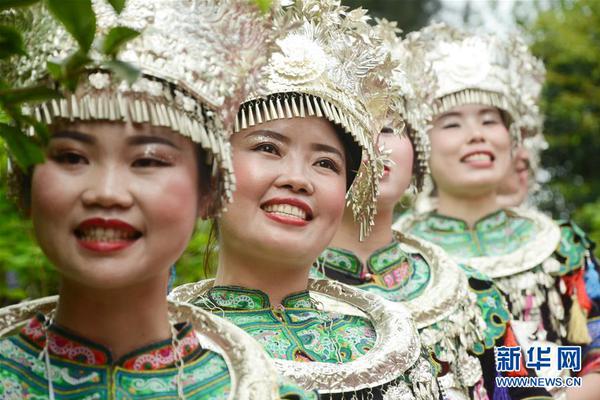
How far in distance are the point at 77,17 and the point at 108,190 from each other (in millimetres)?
445

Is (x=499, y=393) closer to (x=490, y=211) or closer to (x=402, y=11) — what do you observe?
(x=490, y=211)

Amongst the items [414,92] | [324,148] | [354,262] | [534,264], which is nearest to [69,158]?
[324,148]

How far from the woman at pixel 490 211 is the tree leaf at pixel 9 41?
9.72 feet

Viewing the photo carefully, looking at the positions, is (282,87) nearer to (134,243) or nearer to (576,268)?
(134,243)

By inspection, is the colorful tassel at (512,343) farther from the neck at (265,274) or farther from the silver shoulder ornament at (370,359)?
the neck at (265,274)

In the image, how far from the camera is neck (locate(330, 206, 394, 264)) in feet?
12.6

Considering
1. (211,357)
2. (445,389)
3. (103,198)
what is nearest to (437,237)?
(445,389)

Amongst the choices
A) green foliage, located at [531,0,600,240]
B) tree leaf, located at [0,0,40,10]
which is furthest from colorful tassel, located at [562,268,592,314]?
green foliage, located at [531,0,600,240]

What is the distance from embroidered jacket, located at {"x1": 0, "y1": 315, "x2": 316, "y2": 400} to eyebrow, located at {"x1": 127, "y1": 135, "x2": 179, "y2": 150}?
403mm

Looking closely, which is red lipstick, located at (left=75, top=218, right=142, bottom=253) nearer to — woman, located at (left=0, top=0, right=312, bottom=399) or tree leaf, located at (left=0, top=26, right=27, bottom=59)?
woman, located at (left=0, top=0, right=312, bottom=399)

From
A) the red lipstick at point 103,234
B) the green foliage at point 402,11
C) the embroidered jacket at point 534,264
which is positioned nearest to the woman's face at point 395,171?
the embroidered jacket at point 534,264

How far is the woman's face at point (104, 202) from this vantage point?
1.97 meters

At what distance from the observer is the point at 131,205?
78.5 inches

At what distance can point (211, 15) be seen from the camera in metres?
2.15
